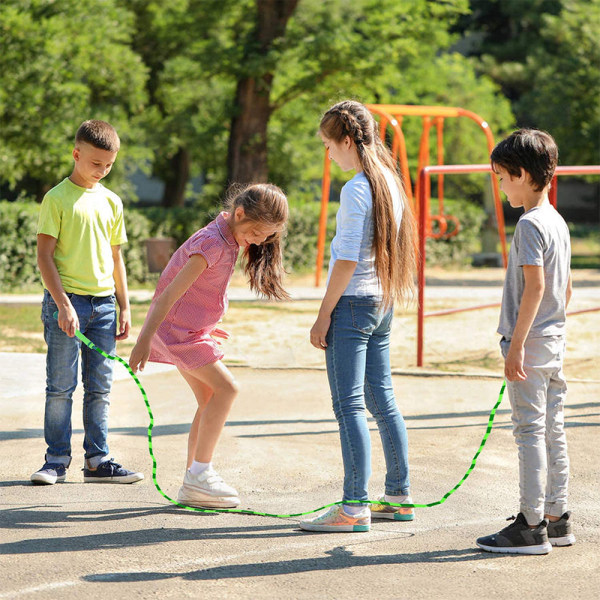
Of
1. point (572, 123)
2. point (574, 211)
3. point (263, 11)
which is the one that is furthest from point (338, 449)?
point (574, 211)

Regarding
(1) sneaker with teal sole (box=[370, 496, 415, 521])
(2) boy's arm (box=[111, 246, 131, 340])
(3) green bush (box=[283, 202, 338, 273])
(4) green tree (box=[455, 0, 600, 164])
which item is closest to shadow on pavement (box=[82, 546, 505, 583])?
(1) sneaker with teal sole (box=[370, 496, 415, 521])

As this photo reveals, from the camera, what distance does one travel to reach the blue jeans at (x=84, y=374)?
466cm

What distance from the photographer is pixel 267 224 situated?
4160 millimetres

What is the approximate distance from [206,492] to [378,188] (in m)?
1.51

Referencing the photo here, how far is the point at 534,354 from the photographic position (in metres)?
3.78

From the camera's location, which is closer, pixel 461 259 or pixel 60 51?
pixel 60 51

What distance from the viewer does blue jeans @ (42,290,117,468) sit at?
15.3 feet

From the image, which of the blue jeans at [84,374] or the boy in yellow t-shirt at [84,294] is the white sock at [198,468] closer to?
the boy in yellow t-shirt at [84,294]

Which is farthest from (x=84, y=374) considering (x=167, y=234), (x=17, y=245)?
(x=167, y=234)

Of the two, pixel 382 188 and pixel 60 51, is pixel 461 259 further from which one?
pixel 382 188

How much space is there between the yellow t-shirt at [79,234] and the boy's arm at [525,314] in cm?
200

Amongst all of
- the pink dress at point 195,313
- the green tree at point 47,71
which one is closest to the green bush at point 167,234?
the green tree at point 47,71

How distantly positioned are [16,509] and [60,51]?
1270 centimetres

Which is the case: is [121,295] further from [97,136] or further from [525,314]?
[525,314]
